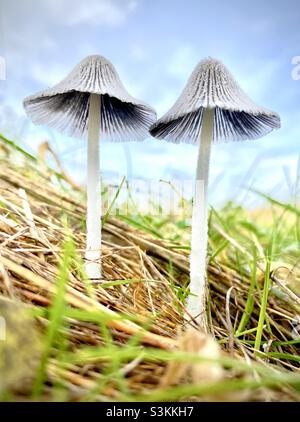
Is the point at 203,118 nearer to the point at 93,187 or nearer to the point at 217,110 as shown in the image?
the point at 217,110

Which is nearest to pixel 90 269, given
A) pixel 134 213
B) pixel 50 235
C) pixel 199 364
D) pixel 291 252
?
pixel 50 235

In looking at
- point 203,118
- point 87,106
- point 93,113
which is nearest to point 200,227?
point 203,118

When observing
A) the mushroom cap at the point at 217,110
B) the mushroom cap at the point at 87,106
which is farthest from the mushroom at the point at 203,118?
the mushroom cap at the point at 87,106

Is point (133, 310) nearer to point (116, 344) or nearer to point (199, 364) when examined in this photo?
point (116, 344)

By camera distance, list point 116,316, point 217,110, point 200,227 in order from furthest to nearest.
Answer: point 217,110 → point 200,227 → point 116,316

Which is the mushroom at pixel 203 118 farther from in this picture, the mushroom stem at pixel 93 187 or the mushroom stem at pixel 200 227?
the mushroom stem at pixel 93 187

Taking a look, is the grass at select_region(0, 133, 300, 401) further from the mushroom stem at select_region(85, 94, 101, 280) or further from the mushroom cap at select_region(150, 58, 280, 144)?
the mushroom cap at select_region(150, 58, 280, 144)
